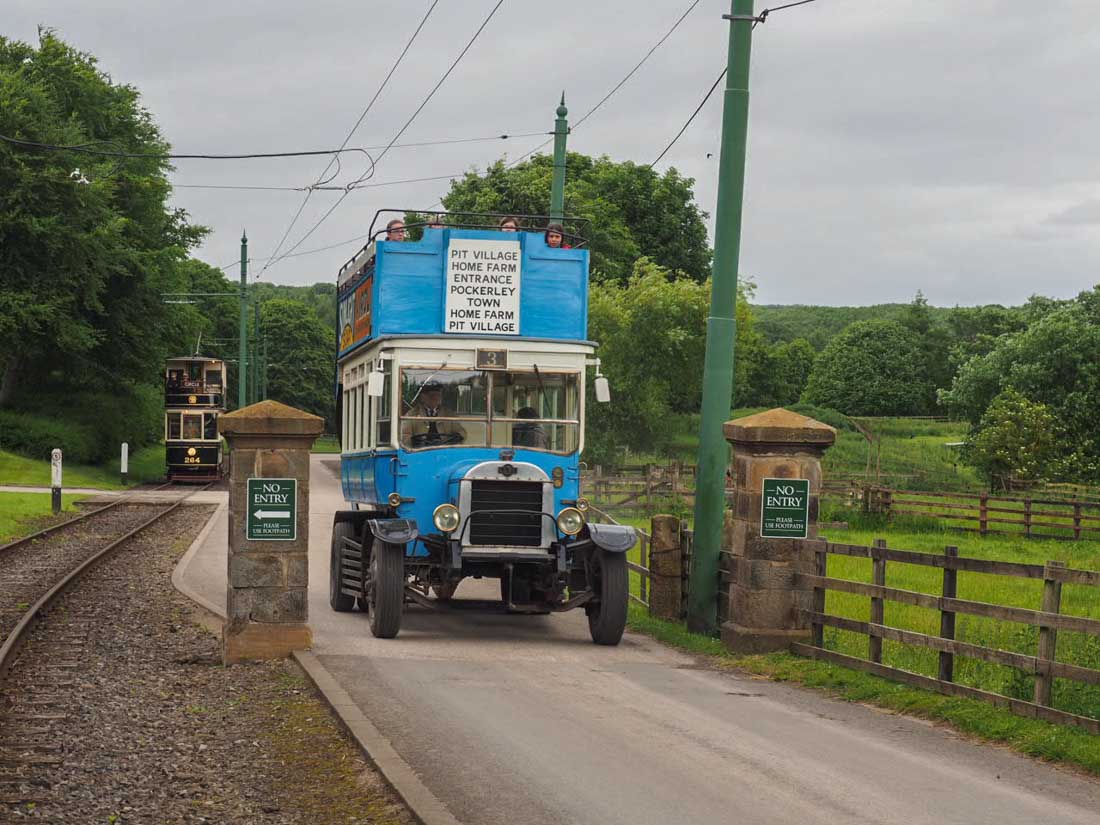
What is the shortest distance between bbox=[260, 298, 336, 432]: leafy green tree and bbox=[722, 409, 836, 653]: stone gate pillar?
113564 millimetres

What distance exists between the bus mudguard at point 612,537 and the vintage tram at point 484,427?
22 mm

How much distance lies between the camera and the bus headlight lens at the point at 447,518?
586 inches

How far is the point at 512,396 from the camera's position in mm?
16016

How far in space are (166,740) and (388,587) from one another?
474 centimetres

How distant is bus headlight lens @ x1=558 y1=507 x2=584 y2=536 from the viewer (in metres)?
15.1

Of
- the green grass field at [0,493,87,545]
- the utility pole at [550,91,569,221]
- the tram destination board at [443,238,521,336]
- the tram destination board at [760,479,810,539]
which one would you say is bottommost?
the green grass field at [0,493,87,545]

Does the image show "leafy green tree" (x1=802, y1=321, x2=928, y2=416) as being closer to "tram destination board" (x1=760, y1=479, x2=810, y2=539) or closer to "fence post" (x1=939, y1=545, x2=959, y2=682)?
"tram destination board" (x1=760, y1=479, x2=810, y2=539)

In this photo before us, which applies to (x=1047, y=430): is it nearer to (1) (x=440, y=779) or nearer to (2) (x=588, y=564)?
(2) (x=588, y=564)

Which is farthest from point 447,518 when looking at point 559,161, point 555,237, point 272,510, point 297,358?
point 297,358

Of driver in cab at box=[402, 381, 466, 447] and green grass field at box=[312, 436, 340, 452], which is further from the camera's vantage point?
green grass field at box=[312, 436, 340, 452]

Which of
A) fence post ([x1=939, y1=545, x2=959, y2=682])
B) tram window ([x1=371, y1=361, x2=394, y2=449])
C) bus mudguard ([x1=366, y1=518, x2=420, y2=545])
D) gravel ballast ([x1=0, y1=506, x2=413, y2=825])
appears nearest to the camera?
gravel ballast ([x1=0, y1=506, x2=413, y2=825])

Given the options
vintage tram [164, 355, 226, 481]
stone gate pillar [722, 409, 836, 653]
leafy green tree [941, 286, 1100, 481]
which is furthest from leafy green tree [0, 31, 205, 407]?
stone gate pillar [722, 409, 836, 653]

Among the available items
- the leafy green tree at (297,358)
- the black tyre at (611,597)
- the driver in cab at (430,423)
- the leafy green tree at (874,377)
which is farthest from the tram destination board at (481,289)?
the leafy green tree at (297,358)

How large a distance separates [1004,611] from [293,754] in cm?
504
